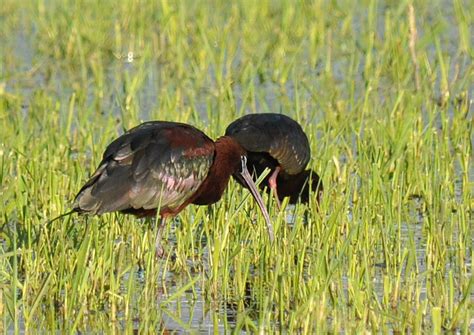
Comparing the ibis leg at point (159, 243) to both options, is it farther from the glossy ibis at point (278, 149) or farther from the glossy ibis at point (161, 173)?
the glossy ibis at point (278, 149)

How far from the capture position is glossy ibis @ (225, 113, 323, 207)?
8.55 meters

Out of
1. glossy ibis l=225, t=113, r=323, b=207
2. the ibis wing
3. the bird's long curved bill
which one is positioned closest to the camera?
the ibis wing

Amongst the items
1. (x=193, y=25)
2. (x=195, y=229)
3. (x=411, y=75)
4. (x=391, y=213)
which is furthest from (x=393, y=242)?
(x=193, y=25)

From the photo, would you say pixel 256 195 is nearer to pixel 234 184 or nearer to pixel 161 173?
pixel 234 184

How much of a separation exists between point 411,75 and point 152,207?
512cm

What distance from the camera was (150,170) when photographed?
728cm

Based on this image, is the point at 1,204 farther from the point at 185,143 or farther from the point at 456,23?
the point at 456,23

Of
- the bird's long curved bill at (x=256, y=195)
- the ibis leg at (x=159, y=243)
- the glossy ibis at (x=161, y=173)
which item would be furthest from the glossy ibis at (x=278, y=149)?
the ibis leg at (x=159, y=243)

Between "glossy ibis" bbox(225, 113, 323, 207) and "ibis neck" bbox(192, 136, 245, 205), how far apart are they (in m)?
0.48

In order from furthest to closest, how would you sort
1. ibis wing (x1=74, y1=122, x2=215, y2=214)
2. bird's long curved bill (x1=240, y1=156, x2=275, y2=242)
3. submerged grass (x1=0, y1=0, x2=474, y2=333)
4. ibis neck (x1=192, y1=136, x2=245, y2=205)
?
ibis neck (x1=192, y1=136, x2=245, y2=205) < bird's long curved bill (x1=240, y1=156, x2=275, y2=242) < ibis wing (x1=74, y1=122, x2=215, y2=214) < submerged grass (x1=0, y1=0, x2=474, y2=333)

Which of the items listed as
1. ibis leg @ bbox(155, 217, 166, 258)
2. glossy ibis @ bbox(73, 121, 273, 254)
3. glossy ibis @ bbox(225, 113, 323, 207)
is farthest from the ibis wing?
glossy ibis @ bbox(225, 113, 323, 207)

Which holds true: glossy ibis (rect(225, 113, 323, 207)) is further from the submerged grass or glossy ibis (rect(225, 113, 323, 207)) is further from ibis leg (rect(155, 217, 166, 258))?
ibis leg (rect(155, 217, 166, 258))

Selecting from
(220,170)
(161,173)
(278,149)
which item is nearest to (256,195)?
(220,170)

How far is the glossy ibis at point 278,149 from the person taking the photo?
8555mm
